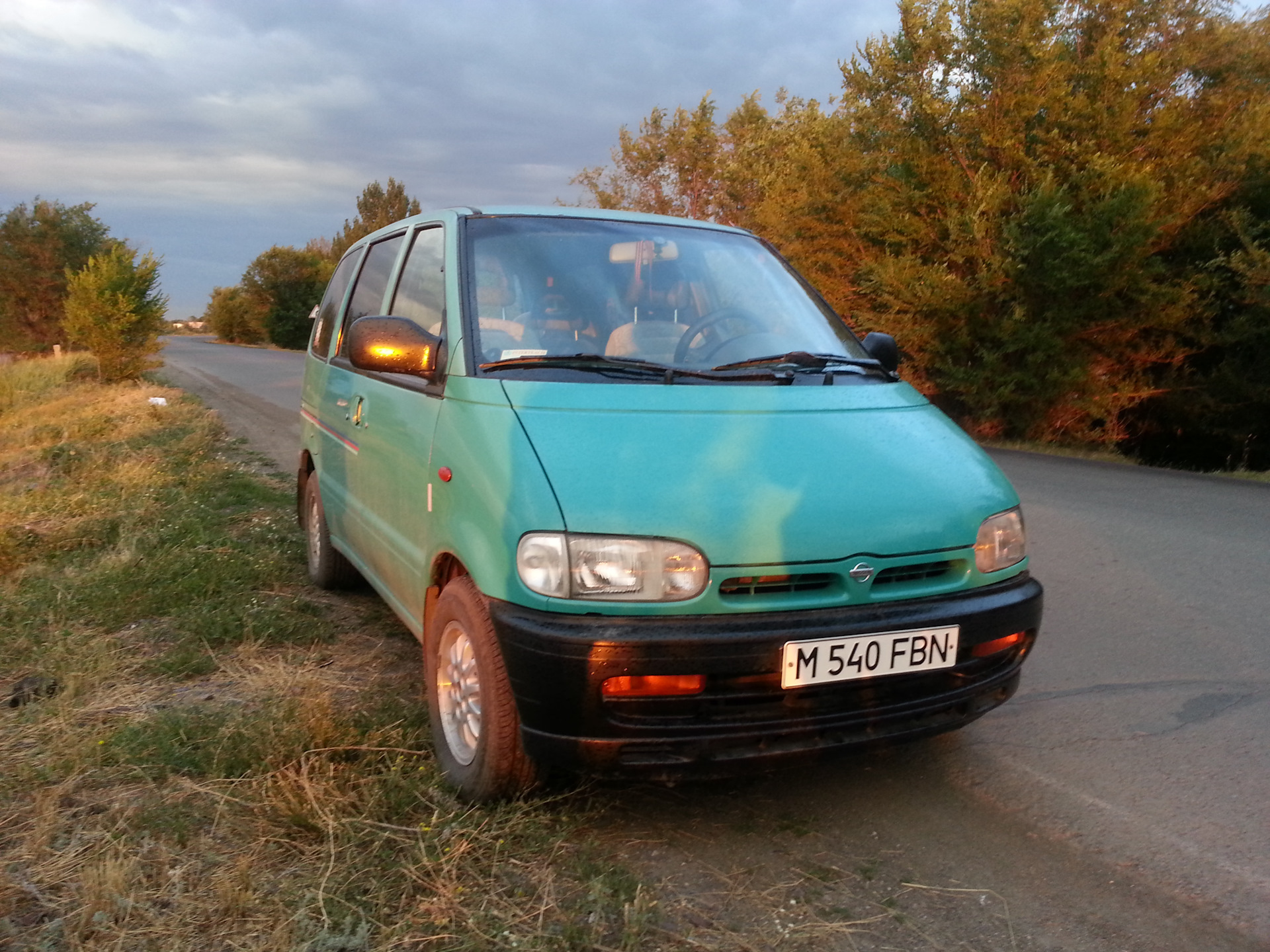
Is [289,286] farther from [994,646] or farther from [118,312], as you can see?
[994,646]

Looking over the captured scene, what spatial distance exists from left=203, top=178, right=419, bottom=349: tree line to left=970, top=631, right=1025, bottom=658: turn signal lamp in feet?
186

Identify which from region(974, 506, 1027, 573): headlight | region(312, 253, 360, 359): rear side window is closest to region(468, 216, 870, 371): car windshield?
region(974, 506, 1027, 573): headlight

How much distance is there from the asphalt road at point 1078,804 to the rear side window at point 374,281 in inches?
101

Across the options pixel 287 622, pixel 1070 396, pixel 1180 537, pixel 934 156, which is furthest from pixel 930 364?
pixel 287 622

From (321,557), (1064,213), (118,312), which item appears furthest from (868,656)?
(118,312)

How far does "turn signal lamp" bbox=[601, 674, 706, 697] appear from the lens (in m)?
2.65

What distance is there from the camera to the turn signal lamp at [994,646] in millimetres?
3023

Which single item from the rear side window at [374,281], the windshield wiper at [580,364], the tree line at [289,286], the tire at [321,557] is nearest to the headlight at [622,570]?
the windshield wiper at [580,364]

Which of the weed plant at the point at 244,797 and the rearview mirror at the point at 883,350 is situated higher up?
the rearview mirror at the point at 883,350

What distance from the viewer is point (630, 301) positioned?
151 inches

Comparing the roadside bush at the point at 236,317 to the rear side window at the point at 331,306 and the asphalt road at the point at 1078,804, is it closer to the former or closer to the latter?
the rear side window at the point at 331,306

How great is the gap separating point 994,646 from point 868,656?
19.9 inches

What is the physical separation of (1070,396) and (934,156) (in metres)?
3.66

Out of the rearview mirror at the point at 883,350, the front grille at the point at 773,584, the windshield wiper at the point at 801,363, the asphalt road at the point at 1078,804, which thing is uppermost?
the rearview mirror at the point at 883,350
